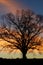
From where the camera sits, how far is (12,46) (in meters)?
39.8

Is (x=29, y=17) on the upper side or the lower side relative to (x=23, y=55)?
upper

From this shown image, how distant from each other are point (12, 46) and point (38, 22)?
6083mm

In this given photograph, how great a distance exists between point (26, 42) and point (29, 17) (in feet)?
15.0

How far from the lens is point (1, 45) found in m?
41.2

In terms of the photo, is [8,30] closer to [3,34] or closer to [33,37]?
[3,34]
